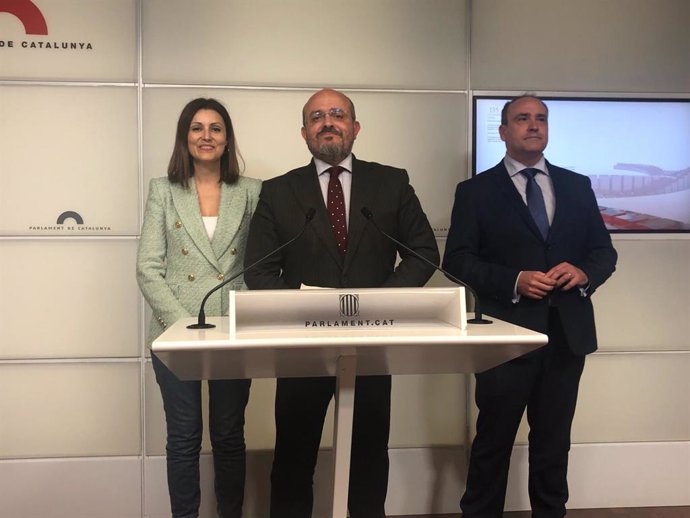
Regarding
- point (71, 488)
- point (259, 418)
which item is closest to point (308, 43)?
point (259, 418)

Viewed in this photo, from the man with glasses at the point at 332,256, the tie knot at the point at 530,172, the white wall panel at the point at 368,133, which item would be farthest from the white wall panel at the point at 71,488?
the tie knot at the point at 530,172

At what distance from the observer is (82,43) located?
307cm

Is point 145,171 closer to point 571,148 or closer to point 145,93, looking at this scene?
point 145,93

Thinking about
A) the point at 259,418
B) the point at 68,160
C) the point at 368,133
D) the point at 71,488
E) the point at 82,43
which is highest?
the point at 82,43

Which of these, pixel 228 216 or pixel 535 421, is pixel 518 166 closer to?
pixel 535 421

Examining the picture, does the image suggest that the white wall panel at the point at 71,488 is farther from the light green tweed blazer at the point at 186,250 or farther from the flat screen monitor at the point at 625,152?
the flat screen monitor at the point at 625,152

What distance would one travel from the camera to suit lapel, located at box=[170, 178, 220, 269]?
8.19 feet

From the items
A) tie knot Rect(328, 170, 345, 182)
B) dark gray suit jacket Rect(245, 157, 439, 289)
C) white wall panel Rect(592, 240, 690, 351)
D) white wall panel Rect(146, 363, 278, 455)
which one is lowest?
white wall panel Rect(146, 363, 278, 455)

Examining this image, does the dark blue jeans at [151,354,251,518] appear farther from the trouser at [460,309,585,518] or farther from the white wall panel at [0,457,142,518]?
the trouser at [460,309,585,518]

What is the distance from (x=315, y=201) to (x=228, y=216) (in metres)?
0.37

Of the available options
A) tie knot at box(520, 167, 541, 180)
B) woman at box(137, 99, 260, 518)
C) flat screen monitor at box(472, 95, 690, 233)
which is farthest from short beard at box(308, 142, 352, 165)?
flat screen monitor at box(472, 95, 690, 233)

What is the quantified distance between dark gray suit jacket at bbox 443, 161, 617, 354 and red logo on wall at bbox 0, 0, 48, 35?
2.01m

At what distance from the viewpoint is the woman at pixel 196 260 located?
2494 millimetres

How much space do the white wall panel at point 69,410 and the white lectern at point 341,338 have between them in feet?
5.16
